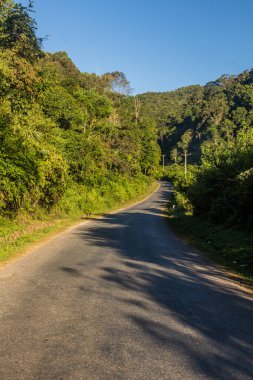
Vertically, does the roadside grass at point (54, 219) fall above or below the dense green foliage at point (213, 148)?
below

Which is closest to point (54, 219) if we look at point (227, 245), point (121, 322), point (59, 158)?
point (59, 158)

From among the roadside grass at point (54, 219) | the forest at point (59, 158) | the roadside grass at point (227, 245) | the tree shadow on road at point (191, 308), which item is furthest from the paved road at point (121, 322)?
the forest at point (59, 158)

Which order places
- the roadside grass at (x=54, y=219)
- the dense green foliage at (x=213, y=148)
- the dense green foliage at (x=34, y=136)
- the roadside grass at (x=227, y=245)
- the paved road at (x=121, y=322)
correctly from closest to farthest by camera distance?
the paved road at (x=121, y=322)
the roadside grass at (x=227, y=245)
the roadside grass at (x=54, y=219)
the dense green foliage at (x=34, y=136)
the dense green foliage at (x=213, y=148)

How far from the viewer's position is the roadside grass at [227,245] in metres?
11.2

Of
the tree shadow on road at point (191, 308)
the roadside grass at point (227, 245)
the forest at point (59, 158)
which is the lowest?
the roadside grass at point (227, 245)

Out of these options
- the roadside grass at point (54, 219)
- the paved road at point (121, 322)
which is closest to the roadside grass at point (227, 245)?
the paved road at point (121, 322)

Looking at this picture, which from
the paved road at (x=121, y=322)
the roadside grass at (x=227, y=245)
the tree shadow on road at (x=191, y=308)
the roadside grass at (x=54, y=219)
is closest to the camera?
the paved road at (x=121, y=322)

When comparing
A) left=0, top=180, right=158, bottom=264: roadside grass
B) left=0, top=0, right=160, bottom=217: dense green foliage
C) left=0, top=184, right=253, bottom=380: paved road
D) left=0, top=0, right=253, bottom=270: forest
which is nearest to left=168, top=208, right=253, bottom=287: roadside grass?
left=0, top=0, right=253, bottom=270: forest

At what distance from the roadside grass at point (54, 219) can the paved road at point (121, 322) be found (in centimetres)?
367

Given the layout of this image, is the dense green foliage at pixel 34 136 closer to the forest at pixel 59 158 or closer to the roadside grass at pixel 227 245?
the forest at pixel 59 158

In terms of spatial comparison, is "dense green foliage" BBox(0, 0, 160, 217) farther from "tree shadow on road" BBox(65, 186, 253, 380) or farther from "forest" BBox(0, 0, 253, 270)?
"tree shadow on road" BBox(65, 186, 253, 380)

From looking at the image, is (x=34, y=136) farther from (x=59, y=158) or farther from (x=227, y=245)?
(x=227, y=245)

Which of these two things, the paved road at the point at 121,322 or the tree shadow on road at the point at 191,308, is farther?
the tree shadow on road at the point at 191,308

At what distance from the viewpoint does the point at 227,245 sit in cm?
1491
